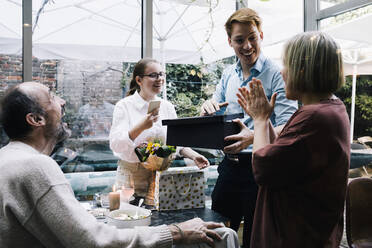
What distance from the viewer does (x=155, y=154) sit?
164 centimetres

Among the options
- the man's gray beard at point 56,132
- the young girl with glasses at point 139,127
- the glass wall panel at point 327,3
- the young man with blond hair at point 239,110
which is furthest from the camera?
the glass wall panel at point 327,3

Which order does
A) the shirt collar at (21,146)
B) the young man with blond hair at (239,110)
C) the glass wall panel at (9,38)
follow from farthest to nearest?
the glass wall panel at (9,38) < the young man with blond hair at (239,110) < the shirt collar at (21,146)

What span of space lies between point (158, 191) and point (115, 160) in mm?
1493

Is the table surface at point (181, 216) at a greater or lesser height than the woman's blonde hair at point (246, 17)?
lesser

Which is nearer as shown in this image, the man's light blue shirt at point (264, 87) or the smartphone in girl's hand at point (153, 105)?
the man's light blue shirt at point (264, 87)

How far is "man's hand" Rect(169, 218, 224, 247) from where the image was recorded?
45.5 inches

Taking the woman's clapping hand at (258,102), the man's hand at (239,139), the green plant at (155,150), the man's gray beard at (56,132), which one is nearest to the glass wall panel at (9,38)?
the green plant at (155,150)

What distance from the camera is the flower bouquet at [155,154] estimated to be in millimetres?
1640

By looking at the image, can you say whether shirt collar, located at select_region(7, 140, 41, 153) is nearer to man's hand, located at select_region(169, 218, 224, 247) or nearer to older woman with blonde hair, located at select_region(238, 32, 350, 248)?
man's hand, located at select_region(169, 218, 224, 247)

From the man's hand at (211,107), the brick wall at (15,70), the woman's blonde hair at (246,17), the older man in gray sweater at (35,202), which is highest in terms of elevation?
the woman's blonde hair at (246,17)

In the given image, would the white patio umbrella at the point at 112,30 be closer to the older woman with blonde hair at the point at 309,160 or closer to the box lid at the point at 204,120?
the box lid at the point at 204,120

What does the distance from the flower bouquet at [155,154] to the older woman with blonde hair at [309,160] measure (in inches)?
24.4

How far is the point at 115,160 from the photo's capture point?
3008 mm

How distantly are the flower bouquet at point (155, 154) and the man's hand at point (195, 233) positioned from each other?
47 cm
